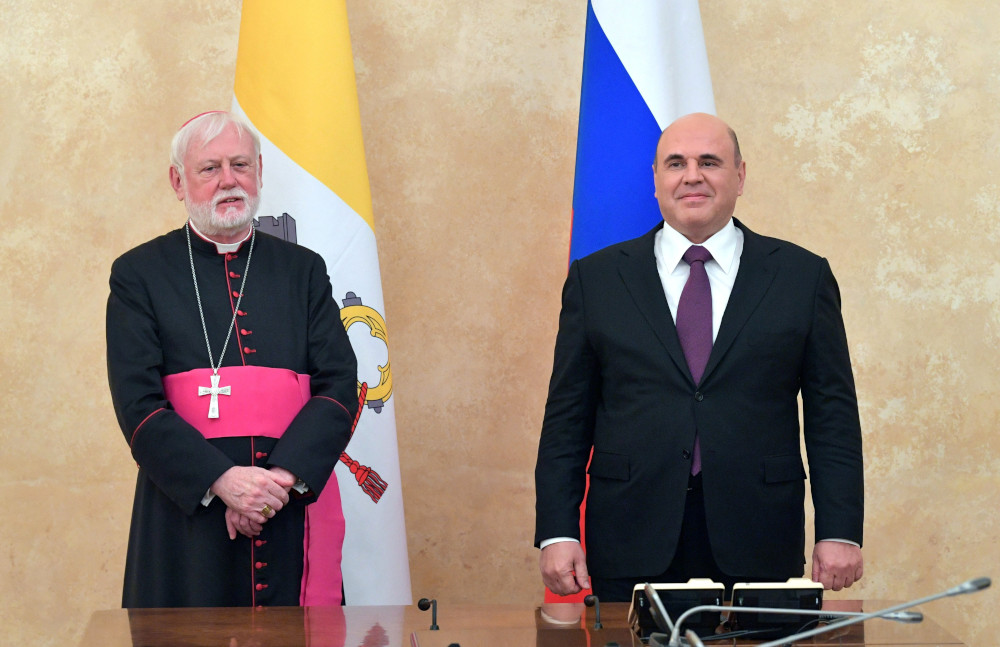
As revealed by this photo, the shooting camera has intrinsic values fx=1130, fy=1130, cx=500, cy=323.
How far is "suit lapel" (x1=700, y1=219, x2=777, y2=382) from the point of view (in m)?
2.23

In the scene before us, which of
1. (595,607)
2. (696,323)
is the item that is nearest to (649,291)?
(696,323)

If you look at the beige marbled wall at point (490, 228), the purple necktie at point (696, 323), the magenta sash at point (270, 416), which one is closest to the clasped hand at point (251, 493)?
the magenta sash at point (270, 416)

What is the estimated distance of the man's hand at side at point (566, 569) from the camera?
86.0 inches

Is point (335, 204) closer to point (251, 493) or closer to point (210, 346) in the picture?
point (210, 346)

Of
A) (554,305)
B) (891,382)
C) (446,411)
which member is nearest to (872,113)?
(891,382)

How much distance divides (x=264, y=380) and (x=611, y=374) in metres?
0.74

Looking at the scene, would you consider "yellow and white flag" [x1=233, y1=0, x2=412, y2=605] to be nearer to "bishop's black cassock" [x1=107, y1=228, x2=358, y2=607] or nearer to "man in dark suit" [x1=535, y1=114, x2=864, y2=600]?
"bishop's black cassock" [x1=107, y1=228, x2=358, y2=607]

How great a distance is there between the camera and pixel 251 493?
2264 mm

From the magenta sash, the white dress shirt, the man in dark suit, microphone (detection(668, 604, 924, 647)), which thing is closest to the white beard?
the magenta sash

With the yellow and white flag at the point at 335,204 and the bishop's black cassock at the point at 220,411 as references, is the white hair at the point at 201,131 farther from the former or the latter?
the yellow and white flag at the point at 335,204

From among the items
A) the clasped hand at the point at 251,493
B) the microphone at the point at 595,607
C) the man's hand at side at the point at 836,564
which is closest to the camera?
the microphone at the point at 595,607

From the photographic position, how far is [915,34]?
3.69 meters

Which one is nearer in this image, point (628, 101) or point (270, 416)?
point (270, 416)

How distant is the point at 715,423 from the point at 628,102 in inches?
50.4
